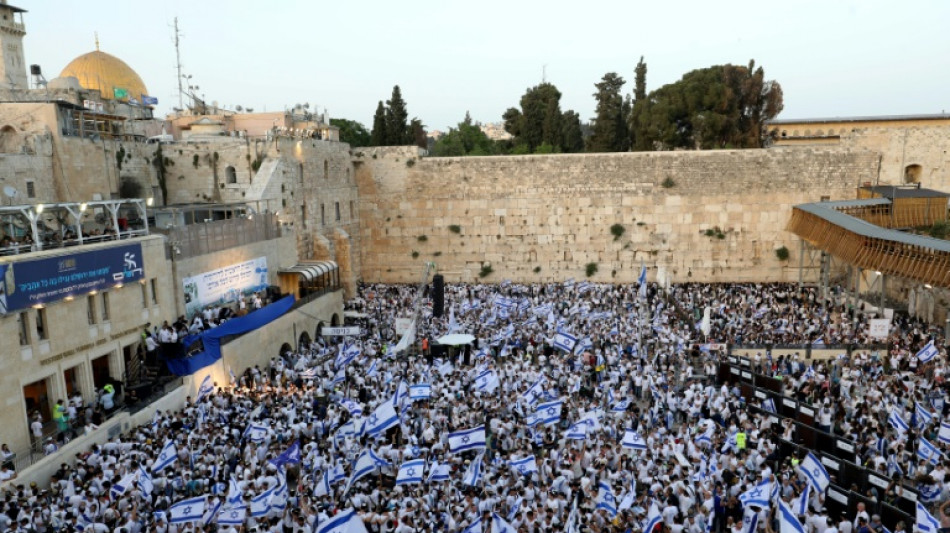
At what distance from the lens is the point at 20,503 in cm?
1045

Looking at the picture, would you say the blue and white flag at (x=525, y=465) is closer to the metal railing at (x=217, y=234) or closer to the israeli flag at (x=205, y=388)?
the israeli flag at (x=205, y=388)

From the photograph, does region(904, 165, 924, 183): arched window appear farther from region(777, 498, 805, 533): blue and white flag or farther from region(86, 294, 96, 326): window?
region(86, 294, 96, 326): window

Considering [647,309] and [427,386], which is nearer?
[427,386]

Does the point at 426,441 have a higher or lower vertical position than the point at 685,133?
lower

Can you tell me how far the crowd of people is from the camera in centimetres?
1009

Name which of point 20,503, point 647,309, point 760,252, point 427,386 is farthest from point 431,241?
point 20,503

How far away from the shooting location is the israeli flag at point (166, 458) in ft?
37.6

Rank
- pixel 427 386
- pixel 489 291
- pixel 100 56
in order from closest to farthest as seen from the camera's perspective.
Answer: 1. pixel 427 386
2. pixel 489 291
3. pixel 100 56

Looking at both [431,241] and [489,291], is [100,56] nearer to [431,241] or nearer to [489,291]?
[431,241]

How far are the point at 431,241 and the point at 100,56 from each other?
20.5m

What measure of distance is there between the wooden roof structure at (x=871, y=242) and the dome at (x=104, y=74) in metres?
32.4

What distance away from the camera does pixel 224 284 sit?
66.7 ft

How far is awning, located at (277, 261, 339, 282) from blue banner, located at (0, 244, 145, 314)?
277 inches

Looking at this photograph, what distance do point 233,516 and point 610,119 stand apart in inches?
1352
